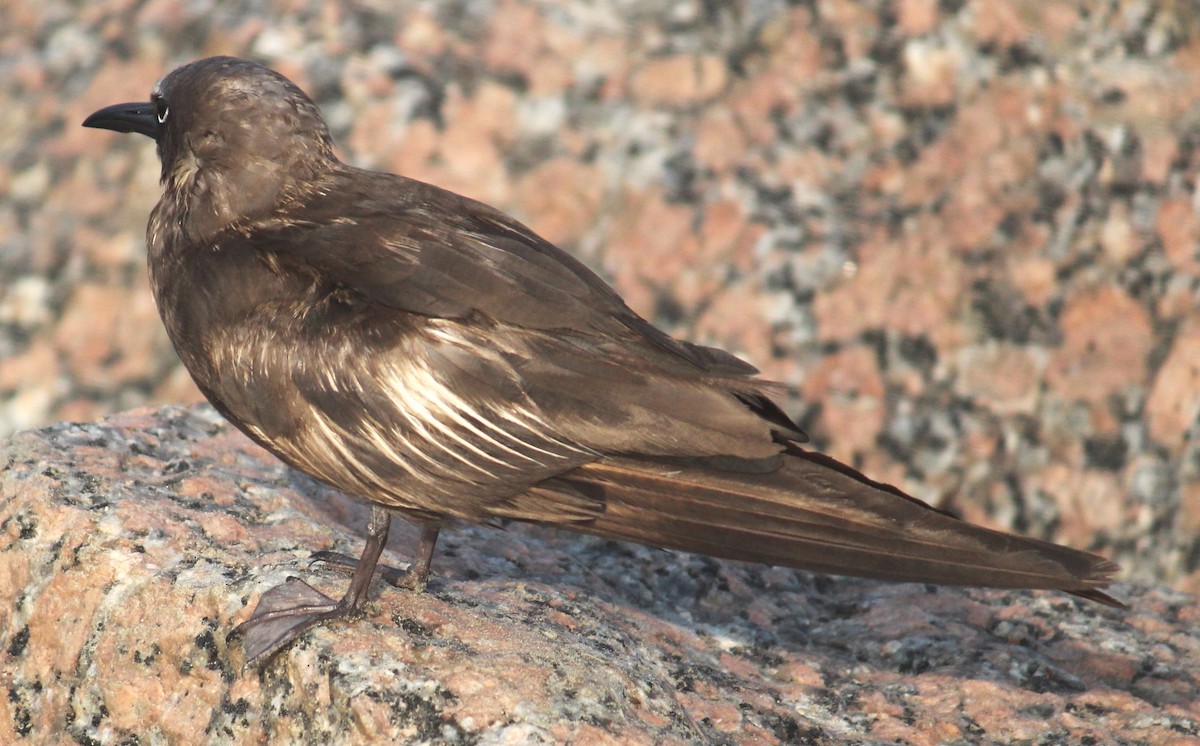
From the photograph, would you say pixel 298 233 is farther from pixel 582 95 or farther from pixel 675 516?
pixel 582 95

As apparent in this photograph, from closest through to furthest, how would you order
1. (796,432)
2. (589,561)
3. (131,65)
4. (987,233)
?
(796,432) < (589,561) < (987,233) < (131,65)

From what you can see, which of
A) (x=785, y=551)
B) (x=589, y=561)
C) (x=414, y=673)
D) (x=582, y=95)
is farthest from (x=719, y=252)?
(x=414, y=673)

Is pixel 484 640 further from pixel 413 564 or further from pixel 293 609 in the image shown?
pixel 413 564

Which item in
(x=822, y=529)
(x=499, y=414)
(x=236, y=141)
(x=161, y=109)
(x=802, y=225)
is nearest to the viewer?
(x=822, y=529)

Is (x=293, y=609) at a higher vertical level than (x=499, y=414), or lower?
lower

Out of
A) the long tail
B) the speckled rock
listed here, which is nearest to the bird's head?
the speckled rock

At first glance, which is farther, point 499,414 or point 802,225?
point 802,225

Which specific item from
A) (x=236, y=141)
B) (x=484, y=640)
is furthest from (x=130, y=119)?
(x=484, y=640)
